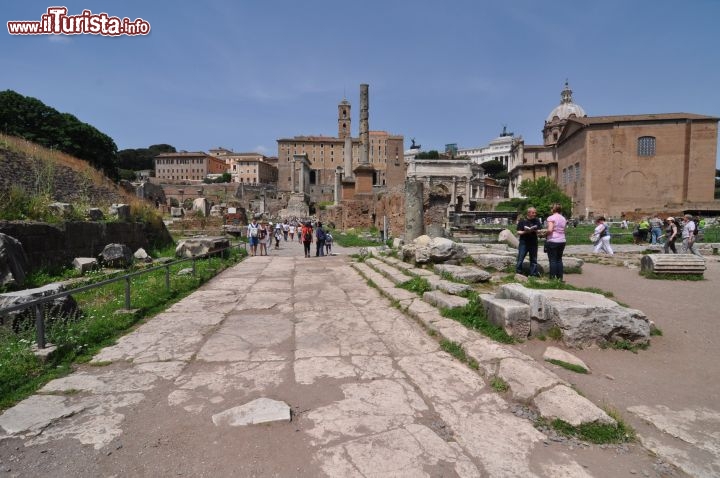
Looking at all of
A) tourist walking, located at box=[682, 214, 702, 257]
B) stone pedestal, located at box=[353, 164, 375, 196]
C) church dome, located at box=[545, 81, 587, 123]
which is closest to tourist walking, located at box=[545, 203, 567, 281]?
tourist walking, located at box=[682, 214, 702, 257]

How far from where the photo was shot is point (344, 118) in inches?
3479

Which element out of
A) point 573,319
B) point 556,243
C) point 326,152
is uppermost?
point 326,152

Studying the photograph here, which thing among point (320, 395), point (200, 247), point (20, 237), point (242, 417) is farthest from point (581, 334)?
point (200, 247)

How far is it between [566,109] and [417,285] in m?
82.3

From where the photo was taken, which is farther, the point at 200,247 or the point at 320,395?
the point at 200,247

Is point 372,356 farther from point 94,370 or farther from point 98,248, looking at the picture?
point 98,248

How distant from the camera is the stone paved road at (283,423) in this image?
218 centimetres

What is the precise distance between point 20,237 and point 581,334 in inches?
383

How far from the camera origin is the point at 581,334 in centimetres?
407

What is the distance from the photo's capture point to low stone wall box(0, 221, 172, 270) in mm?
7211

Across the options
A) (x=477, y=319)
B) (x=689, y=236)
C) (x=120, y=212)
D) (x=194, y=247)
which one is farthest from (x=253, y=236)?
(x=689, y=236)

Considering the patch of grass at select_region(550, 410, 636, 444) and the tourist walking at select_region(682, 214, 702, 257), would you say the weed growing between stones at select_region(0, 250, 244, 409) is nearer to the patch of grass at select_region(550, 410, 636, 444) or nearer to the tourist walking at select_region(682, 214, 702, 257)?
the patch of grass at select_region(550, 410, 636, 444)

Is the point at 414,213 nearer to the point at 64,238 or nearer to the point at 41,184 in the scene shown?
the point at 64,238

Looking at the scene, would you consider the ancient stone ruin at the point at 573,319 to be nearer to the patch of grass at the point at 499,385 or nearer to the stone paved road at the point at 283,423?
the stone paved road at the point at 283,423
